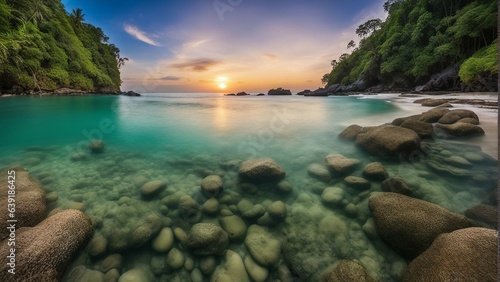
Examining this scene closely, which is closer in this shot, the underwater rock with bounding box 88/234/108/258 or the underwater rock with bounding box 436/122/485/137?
the underwater rock with bounding box 88/234/108/258

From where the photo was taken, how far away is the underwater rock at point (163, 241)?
114 inches

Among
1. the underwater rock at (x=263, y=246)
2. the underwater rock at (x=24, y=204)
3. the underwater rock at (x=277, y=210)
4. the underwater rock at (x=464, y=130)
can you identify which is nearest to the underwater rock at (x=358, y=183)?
the underwater rock at (x=277, y=210)

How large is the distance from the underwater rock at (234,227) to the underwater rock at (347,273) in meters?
1.29

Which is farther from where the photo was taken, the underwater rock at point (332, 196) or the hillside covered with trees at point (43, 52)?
the hillside covered with trees at point (43, 52)

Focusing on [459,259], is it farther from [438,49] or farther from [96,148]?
[438,49]

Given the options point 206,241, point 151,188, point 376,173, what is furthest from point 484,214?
point 151,188

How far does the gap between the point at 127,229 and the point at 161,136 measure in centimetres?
641

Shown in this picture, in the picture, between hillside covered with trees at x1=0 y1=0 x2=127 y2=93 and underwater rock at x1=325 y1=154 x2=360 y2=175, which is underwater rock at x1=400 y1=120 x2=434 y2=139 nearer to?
underwater rock at x1=325 y1=154 x2=360 y2=175

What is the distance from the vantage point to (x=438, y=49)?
2852cm

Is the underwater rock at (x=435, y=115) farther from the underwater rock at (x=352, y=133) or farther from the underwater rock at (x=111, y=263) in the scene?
the underwater rock at (x=111, y=263)

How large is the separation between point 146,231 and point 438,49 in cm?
4190

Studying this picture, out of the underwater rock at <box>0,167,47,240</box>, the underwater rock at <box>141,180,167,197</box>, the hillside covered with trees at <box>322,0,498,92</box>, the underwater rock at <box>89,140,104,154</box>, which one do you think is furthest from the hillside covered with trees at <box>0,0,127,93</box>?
the hillside covered with trees at <box>322,0,498,92</box>

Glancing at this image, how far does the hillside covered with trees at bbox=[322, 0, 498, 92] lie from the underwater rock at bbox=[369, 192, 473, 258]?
89.9 feet

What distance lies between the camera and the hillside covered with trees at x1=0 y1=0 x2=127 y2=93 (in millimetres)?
25109
